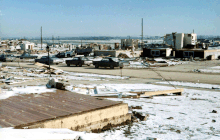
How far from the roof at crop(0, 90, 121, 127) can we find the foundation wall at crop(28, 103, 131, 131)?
225mm

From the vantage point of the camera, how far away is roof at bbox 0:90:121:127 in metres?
6.29

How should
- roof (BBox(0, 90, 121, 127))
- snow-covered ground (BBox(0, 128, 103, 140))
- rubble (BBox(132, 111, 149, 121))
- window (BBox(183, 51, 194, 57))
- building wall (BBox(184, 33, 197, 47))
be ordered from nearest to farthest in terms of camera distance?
1. snow-covered ground (BBox(0, 128, 103, 140))
2. roof (BBox(0, 90, 121, 127))
3. rubble (BBox(132, 111, 149, 121))
4. window (BBox(183, 51, 194, 57))
5. building wall (BBox(184, 33, 197, 47))

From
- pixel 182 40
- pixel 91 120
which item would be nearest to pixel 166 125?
pixel 91 120

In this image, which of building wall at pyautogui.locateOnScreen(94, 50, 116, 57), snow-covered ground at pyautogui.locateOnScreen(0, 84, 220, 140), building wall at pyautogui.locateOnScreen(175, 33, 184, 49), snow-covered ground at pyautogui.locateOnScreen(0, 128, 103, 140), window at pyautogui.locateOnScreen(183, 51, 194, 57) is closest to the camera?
snow-covered ground at pyautogui.locateOnScreen(0, 128, 103, 140)

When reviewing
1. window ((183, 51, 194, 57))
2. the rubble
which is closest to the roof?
the rubble

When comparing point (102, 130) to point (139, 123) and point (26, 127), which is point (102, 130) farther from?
point (26, 127)

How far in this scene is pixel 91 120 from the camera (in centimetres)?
697

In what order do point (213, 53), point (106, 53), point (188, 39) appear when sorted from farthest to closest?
point (188, 39) < point (106, 53) < point (213, 53)

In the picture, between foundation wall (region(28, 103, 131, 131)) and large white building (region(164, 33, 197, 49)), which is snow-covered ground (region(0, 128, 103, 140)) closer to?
foundation wall (region(28, 103, 131, 131))

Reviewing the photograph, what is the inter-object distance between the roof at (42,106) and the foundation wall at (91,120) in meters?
0.23

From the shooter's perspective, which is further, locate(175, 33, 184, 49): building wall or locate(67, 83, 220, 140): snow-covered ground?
locate(175, 33, 184, 49): building wall

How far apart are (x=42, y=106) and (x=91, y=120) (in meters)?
1.83

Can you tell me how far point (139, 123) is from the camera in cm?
795

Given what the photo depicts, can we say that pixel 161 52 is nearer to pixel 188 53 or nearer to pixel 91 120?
pixel 188 53
